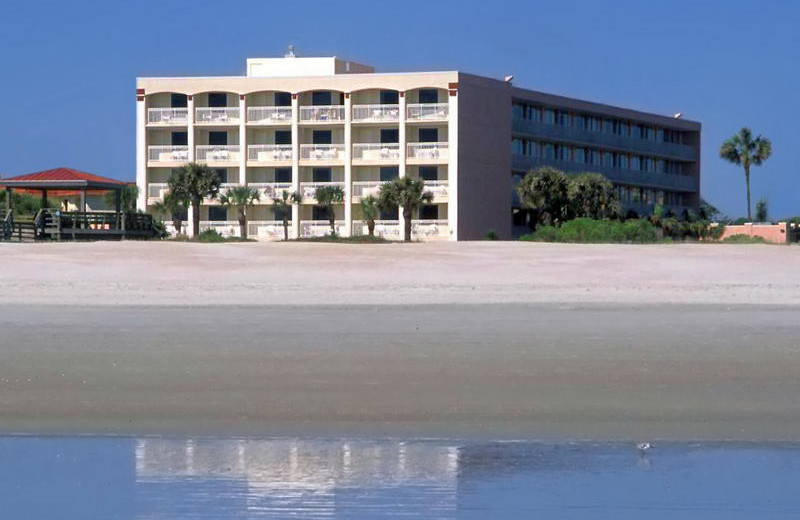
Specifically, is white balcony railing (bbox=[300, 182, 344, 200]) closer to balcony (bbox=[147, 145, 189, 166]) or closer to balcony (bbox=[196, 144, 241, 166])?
balcony (bbox=[196, 144, 241, 166])

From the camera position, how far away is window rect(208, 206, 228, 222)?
76688 millimetres

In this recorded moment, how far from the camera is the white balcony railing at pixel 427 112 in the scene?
74250 mm

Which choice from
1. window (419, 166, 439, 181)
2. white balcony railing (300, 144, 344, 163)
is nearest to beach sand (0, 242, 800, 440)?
window (419, 166, 439, 181)

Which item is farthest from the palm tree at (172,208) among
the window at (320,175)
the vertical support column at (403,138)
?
the vertical support column at (403,138)

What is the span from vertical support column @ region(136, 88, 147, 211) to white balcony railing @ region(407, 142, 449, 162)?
53.4ft

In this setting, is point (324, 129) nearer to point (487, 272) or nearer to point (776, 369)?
point (487, 272)

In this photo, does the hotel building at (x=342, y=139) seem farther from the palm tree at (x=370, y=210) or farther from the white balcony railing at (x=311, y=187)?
the palm tree at (x=370, y=210)

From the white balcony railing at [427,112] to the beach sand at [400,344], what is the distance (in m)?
41.0

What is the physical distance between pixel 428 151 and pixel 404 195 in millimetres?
6250

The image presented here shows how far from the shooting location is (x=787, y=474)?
403 inches

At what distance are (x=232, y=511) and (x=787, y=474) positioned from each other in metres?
4.43

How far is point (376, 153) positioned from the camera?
75.7m

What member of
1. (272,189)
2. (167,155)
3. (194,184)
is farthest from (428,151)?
(167,155)

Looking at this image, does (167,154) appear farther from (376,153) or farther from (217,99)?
(376,153)
